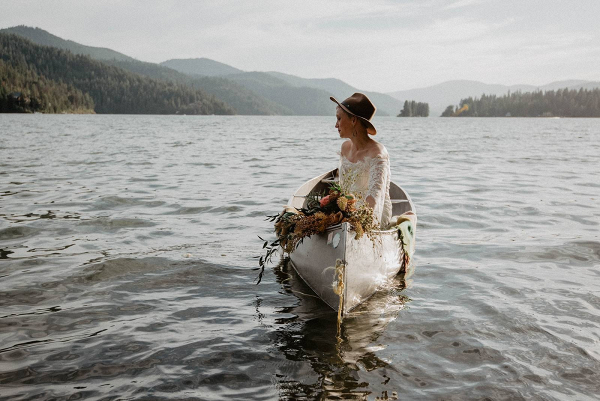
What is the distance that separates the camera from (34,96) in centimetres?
14638

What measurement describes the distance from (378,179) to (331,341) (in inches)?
99.7

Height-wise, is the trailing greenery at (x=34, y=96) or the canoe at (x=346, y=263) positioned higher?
the trailing greenery at (x=34, y=96)

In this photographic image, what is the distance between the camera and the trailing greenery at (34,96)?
5541 inches

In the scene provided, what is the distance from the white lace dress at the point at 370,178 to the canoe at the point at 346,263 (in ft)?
1.77

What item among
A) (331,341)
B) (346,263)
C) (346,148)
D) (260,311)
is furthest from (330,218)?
(346,148)

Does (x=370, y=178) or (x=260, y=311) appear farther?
(x=370, y=178)

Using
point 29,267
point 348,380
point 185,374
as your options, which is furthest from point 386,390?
point 29,267

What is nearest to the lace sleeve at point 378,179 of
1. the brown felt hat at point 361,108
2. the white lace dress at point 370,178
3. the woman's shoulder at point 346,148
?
the white lace dress at point 370,178

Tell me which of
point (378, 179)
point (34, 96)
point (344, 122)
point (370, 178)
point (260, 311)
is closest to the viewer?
point (260, 311)

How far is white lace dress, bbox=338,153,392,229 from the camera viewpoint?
705 cm

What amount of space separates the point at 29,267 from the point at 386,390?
6347mm

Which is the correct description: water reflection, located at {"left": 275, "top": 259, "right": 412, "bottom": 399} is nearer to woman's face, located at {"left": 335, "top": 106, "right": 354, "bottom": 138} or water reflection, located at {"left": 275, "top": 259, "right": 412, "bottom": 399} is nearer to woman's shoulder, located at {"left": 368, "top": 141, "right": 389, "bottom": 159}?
woman's shoulder, located at {"left": 368, "top": 141, "right": 389, "bottom": 159}

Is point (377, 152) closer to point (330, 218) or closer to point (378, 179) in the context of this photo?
point (378, 179)

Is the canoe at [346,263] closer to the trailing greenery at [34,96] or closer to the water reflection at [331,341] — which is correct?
the water reflection at [331,341]
